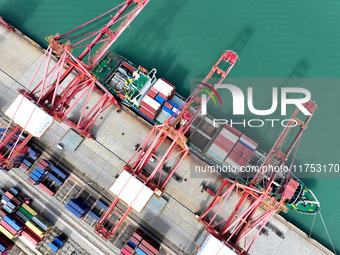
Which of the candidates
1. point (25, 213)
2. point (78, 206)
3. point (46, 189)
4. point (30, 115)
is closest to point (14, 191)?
point (25, 213)

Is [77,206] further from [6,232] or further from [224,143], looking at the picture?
[224,143]

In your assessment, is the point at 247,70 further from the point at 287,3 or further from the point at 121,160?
the point at 121,160

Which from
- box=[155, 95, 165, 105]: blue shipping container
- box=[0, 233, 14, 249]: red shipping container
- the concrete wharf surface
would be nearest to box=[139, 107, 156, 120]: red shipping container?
the concrete wharf surface

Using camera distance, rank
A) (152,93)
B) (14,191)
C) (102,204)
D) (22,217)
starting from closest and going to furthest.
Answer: (22,217)
(102,204)
(14,191)
(152,93)

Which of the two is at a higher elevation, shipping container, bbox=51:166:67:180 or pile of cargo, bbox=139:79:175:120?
pile of cargo, bbox=139:79:175:120

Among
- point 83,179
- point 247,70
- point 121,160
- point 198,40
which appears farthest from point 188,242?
point 198,40

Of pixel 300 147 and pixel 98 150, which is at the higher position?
pixel 300 147

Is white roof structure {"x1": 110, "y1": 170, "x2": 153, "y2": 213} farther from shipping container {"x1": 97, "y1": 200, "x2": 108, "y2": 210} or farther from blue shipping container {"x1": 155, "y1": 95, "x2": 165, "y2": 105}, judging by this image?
blue shipping container {"x1": 155, "y1": 95, "x2": 165, "y2": 105}
